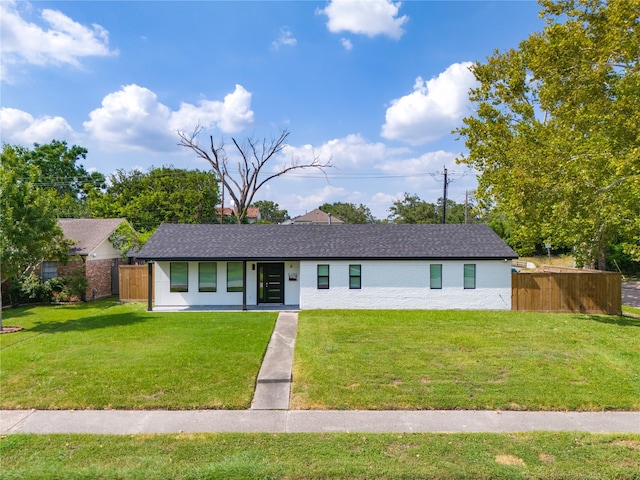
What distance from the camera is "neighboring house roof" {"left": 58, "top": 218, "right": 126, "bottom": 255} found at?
1944 centimetres

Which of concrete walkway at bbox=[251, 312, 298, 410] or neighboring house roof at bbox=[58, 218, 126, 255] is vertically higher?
neighboring house roof at bbox=[58, 218, 126, 255]

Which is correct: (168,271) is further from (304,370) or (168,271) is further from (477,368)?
(477,368)

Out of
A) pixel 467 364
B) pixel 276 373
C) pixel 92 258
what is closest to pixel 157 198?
pixel 92 258

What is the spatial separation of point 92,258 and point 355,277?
43.4ft

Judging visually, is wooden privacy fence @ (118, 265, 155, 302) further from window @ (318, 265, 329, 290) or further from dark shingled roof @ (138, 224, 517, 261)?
window @ (318, 265, 329, 290)

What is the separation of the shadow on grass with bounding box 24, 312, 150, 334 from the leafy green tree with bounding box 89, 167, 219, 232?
23.7 m

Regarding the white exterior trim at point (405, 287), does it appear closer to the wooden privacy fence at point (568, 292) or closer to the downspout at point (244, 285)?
the wooden privacy fence at point (568, 292)

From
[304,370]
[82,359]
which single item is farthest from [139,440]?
[82,359]

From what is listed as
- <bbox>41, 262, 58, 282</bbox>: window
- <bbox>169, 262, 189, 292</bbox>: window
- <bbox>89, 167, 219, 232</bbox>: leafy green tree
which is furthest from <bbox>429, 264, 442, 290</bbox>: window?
<bbox>89, 167, 219, 232</bbox>: leafy green tree

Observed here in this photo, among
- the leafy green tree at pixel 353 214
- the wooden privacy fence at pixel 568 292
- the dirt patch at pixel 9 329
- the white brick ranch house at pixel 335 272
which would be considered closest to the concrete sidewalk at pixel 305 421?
the dirt patch at pixel 9 329

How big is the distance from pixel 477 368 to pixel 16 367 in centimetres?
990

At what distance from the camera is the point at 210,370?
8.18 metres

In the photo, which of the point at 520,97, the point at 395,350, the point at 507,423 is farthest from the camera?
the point at 520,97

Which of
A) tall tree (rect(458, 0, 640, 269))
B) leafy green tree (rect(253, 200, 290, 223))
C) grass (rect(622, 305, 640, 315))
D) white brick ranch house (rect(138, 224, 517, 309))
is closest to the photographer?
tall tree (rect(458, 0, 640, 269))
